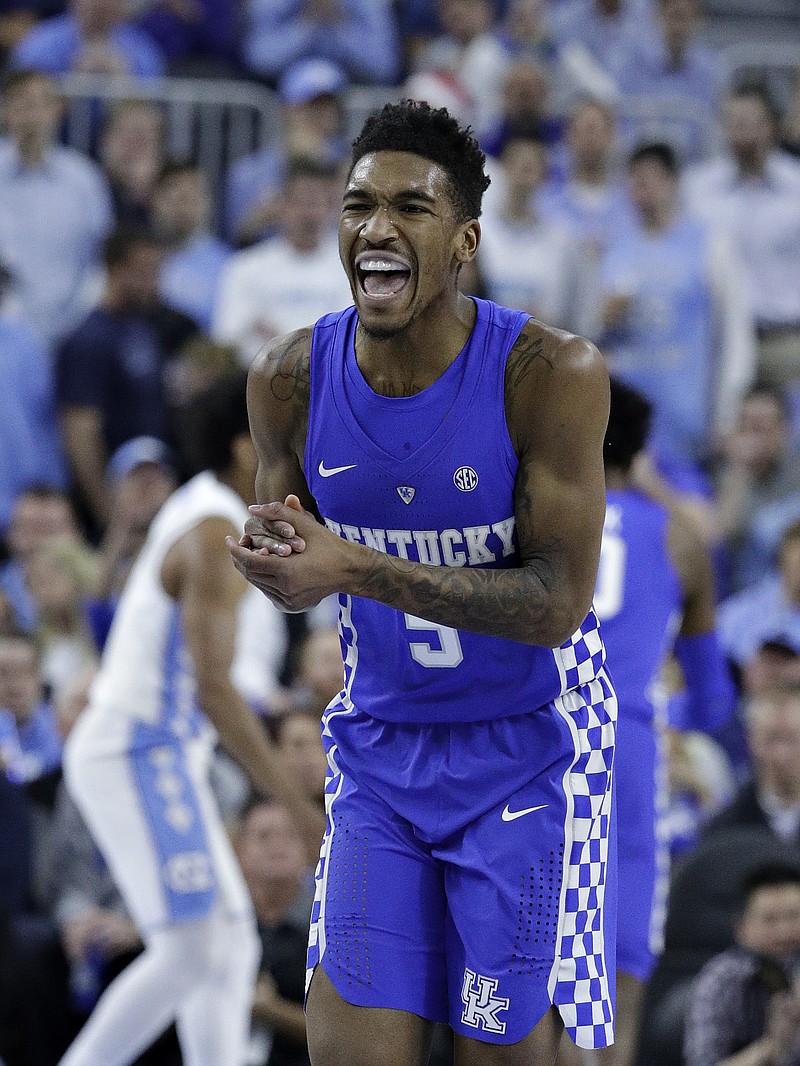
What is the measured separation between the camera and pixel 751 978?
21.3ft

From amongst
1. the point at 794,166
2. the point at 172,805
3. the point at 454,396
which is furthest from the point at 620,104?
the point at 454,396

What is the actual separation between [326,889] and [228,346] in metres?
5.66

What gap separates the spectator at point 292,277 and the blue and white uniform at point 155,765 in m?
3.76

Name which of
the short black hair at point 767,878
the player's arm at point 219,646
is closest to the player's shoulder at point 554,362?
the player's arm at point 219,646

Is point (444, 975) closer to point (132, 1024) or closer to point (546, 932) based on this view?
point (546, 932)

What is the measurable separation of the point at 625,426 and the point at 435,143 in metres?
2.08

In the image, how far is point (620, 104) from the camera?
1132 cm

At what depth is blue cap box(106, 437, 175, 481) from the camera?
29.0ft

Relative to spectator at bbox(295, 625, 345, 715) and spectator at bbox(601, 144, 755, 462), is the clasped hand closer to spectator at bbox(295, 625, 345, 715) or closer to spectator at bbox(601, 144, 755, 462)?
spectator at bbox(295, 625, 345, 715)

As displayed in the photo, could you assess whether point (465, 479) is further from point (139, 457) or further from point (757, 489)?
point (757, 489)

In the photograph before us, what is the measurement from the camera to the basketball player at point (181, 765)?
221 inches

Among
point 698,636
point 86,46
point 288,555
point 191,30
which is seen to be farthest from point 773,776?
point 191,30

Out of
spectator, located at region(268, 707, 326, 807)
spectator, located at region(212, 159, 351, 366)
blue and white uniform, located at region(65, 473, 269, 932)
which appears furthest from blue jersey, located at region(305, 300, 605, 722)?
spectator, located at region(212, 159, 351, 366)

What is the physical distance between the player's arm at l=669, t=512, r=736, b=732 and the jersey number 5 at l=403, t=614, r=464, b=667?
2.30m
